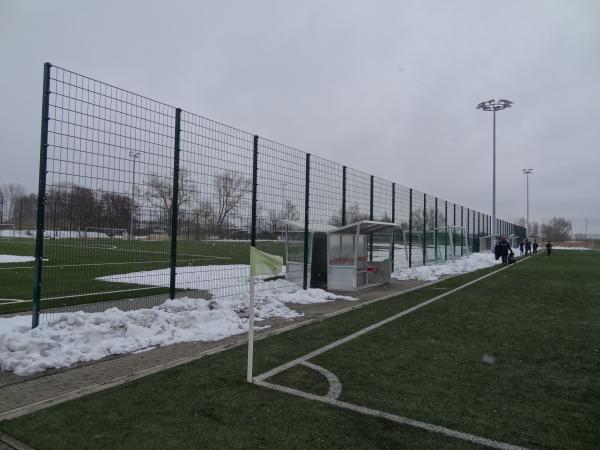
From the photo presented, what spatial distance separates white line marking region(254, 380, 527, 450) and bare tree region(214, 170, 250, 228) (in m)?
4.97

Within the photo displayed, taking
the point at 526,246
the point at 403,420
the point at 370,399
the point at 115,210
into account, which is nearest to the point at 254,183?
the point at 115,210

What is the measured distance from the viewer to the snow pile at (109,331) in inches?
202

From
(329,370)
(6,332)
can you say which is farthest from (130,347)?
(329,370)

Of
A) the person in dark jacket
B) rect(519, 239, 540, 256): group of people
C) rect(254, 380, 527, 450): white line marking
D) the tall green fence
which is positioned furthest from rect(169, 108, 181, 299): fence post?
rect(519, 239, 540, 256): group of people

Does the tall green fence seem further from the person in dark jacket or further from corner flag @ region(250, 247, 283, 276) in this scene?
the person in dark jacket

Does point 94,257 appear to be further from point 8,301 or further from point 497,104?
point 497,104

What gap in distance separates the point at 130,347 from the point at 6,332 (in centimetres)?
159

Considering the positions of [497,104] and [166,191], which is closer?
[166,191]

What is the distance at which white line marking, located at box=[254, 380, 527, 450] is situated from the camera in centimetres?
328

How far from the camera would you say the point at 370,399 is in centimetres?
414

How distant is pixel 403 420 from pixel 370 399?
0.51 meters

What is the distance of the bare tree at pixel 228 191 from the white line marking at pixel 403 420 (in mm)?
4970

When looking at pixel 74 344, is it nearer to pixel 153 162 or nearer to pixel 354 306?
pixel 153 162

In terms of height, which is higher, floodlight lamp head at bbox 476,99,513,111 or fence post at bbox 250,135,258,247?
floodlight lamp head at bbox 476,99,513,111
